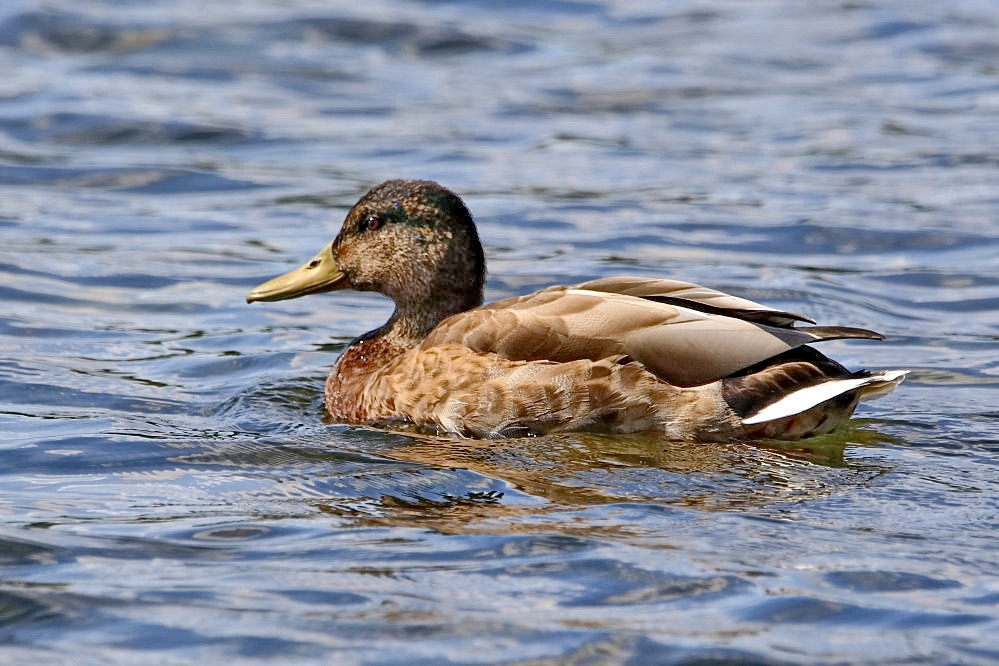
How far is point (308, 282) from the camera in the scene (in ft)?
27.7

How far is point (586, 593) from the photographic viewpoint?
17.8 feet

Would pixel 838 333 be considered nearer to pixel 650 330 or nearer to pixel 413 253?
pixel 650 330

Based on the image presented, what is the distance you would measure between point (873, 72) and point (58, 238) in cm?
895

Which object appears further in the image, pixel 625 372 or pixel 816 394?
pixel 625 372

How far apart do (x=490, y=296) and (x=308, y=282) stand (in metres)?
2.57

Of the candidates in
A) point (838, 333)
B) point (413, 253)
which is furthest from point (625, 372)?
point (413, 253)

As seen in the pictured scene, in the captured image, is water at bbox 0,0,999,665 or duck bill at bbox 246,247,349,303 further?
duck bill at bbox 246,247,349,303

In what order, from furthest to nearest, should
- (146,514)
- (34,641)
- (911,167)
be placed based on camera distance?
(911,167) < (146,514) < (34,641)

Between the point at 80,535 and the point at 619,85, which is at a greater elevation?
the point at 619,85

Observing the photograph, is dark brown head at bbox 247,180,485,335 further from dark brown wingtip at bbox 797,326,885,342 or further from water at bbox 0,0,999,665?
dark brown wingtip at bbox 797,326,885,342

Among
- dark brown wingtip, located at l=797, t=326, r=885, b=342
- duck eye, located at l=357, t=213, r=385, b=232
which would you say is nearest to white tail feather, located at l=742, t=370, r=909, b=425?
dark brown wingtip, located at l=797, t=326, r=885, b=342

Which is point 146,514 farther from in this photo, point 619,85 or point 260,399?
point 619,85

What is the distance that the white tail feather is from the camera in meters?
6.97

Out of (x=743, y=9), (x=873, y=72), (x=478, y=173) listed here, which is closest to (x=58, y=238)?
(x=478, y=173)
